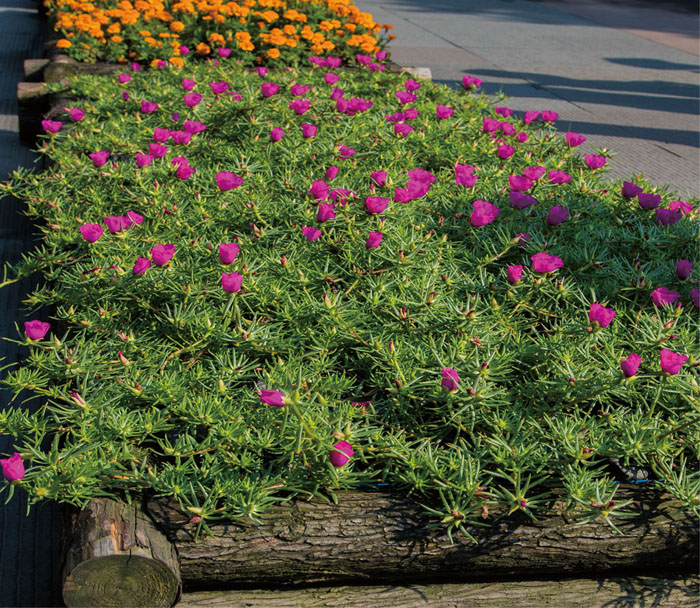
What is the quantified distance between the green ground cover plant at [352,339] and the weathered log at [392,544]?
0.06m

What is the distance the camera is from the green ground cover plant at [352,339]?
2184 millimetres

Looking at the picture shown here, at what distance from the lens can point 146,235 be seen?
10.8 ft

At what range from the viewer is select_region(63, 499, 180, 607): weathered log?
6.41ft

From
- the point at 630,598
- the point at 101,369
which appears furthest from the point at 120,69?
the point at 630,598

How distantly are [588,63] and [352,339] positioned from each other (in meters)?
8.98

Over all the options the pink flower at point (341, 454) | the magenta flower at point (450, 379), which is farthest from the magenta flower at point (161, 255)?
the magenta flower at point (450, 379)

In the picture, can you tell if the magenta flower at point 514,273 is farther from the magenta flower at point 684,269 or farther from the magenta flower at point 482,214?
the magenta flower at point 684,269

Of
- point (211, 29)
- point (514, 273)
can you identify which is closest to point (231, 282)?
point (514, 273)

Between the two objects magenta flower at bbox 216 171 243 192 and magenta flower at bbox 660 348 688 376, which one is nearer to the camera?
magenta flower at bbox 660 348 688 376

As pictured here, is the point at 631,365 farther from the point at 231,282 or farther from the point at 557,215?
the point at 231,282

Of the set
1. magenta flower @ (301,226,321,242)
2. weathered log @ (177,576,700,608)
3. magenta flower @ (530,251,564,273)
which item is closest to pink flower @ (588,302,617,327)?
magenta flower @ (530,251,564,273)

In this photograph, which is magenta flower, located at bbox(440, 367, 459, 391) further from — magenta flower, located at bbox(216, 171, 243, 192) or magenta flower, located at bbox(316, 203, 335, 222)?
magenta flower, located at bbox(216, 171, 243, 192)

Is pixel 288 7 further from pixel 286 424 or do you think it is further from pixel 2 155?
pixel 286 424

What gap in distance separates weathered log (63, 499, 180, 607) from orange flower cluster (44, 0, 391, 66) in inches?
203
